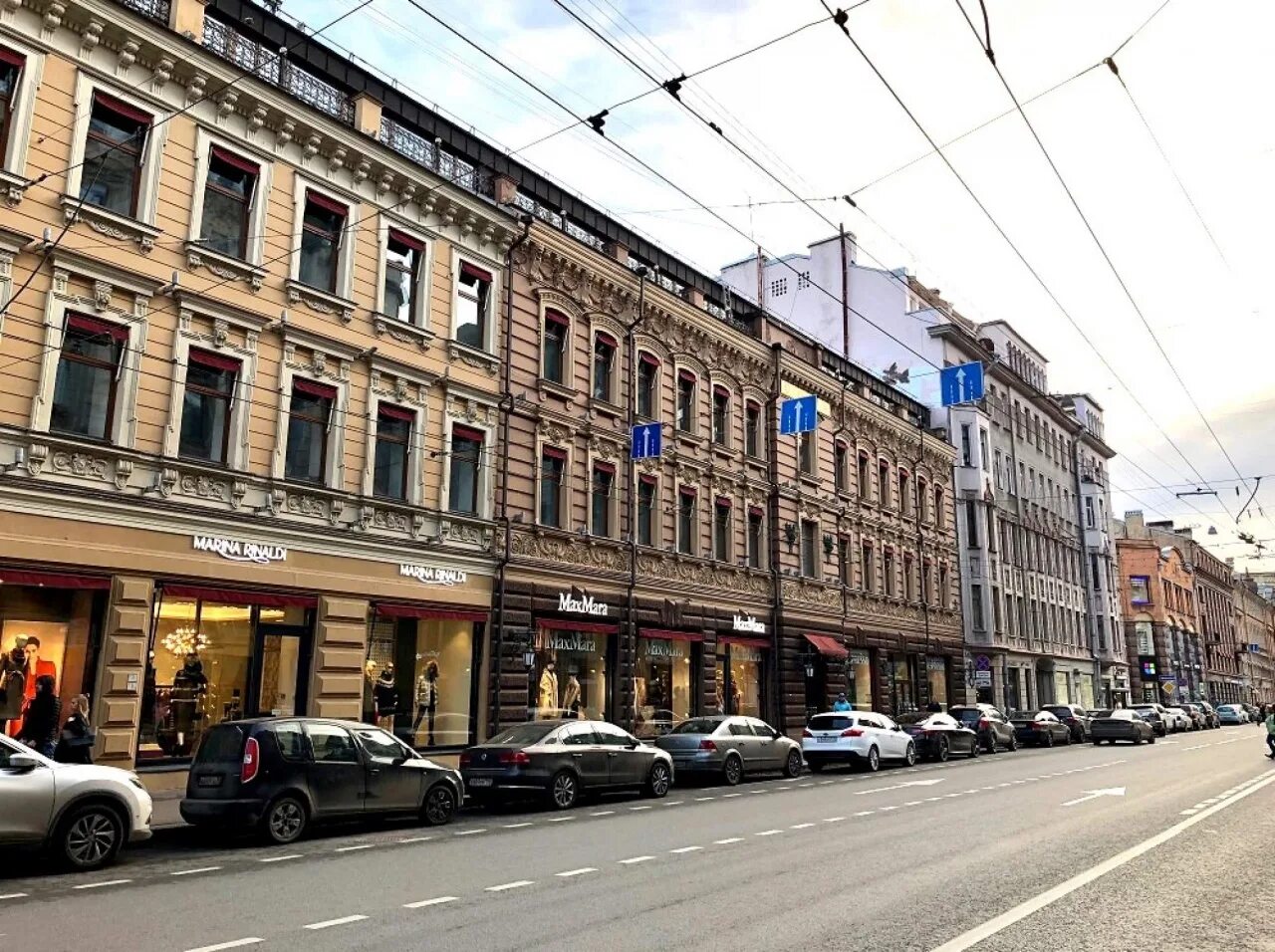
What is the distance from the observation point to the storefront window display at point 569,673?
23.4 m

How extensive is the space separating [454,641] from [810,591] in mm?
16199

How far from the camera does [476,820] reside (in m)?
15.2

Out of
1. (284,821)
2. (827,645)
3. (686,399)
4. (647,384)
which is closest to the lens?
(284,821)

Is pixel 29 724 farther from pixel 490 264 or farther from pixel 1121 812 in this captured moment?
pixel 1121 812

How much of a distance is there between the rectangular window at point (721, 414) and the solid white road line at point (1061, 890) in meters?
18.3

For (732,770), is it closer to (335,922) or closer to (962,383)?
(962,383)

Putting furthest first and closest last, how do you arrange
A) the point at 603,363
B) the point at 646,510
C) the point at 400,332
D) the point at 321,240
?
the point at 646,510, the point at 603,363, the point at 400,332, the point at 321,240

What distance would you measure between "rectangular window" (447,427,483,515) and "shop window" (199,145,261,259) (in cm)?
597

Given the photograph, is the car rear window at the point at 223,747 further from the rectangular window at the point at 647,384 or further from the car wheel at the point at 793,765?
the rectangular window at the point at 647,384

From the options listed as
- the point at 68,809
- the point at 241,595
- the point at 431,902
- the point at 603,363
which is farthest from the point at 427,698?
the point at 431,902

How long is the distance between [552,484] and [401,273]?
6.31m

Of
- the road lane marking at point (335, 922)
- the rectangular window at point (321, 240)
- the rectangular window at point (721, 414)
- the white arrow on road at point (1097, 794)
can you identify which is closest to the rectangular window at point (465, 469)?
the rectangular window at point (321, 240)

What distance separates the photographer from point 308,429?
1923 centimetres

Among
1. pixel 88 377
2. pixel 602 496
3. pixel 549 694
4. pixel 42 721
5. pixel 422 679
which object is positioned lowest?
pixel 42 721
